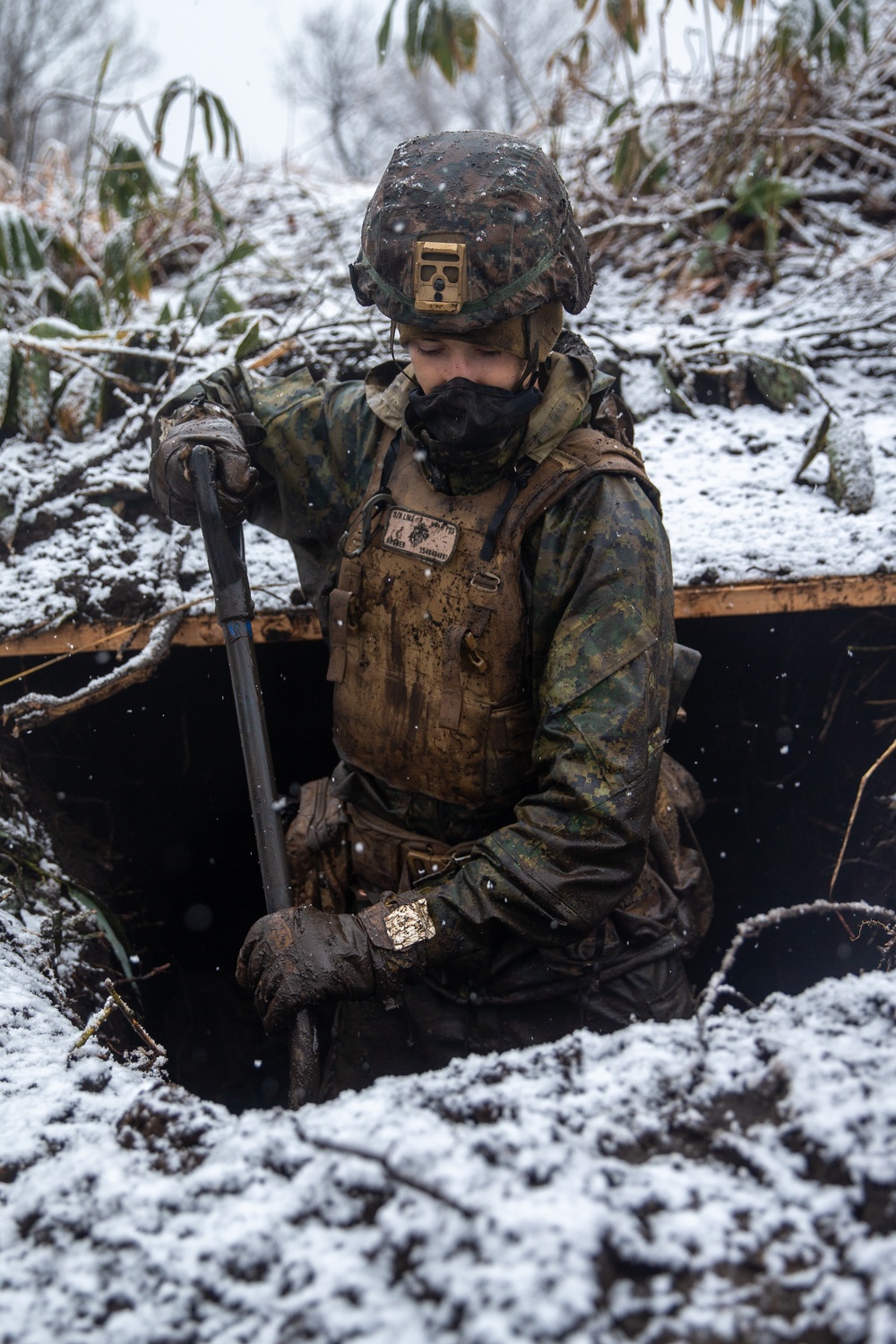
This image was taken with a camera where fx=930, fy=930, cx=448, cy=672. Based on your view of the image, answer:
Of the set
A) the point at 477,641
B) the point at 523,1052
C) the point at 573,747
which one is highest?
the point at 477,641

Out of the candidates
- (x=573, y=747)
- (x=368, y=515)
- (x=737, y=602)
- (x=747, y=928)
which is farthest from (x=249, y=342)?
(x=747, y=928)

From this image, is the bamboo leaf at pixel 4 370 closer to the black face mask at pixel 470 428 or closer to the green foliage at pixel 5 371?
the green foliage at pixel 5 371

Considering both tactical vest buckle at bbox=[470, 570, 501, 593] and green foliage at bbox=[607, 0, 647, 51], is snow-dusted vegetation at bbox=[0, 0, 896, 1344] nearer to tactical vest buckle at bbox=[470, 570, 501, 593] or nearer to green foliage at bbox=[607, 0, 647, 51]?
green foliage at bbox=[607, 0, 647, 51]

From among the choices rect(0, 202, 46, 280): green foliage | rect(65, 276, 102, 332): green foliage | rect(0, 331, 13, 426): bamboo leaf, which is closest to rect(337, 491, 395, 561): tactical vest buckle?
rect(0, 331, 13, 426): bamboo leaf

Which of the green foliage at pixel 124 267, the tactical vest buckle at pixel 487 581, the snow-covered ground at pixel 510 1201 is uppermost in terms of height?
the green foliage at pixel 124 267

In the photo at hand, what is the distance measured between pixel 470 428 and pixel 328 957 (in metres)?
0.91

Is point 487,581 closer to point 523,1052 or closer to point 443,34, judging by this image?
point 523,1052

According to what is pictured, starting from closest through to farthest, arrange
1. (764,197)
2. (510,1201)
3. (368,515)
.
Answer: (510,1201), (368,515), (764,197)

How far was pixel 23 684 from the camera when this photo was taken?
236 centimetres

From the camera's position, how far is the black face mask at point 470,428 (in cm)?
156

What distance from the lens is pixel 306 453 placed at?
1.98m

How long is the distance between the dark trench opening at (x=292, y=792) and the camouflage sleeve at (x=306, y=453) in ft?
2.28

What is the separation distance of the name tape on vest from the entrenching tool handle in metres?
0.34

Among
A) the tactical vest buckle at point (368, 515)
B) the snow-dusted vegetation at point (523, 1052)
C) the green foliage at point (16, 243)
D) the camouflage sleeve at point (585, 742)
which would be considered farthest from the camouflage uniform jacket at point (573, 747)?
the green foliage at point (16, 243)
